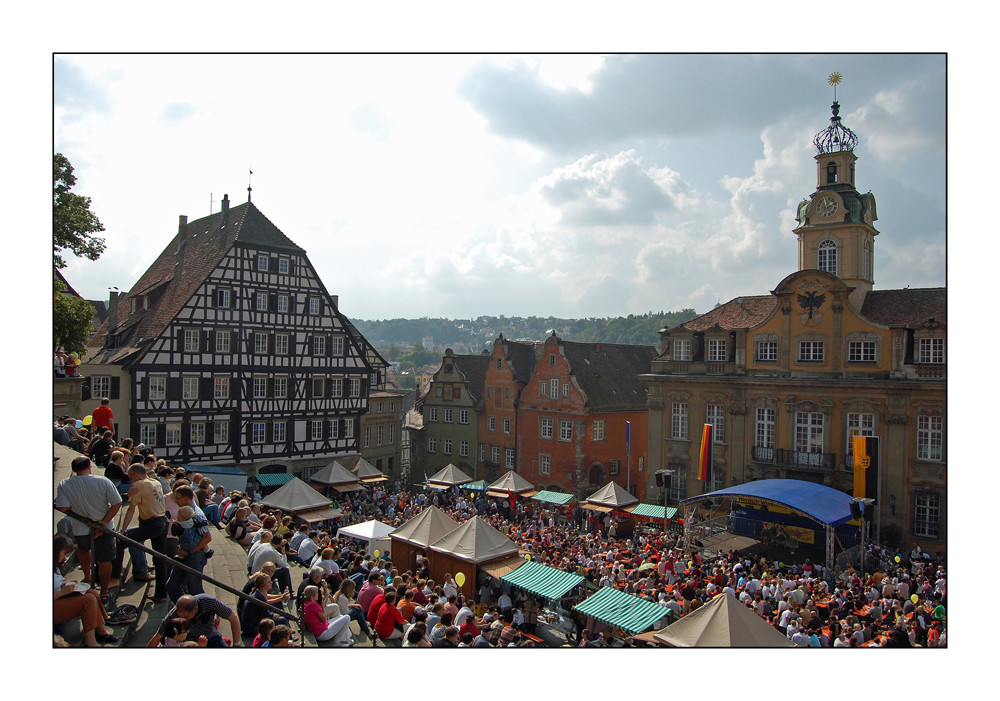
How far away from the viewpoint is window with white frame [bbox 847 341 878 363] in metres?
27.2

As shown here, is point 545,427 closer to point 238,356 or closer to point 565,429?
point 565,429

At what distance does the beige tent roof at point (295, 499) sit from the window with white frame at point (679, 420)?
1622 centimetres

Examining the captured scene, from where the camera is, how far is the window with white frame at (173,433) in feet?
104

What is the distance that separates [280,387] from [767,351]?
2288cm

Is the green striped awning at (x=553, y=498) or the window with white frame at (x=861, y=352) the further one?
the green striped awning at (x=553, y=498)

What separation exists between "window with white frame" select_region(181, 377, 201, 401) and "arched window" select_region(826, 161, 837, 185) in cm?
3070

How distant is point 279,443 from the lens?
114 ft

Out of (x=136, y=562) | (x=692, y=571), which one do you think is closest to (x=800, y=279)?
(x=692, y=571)

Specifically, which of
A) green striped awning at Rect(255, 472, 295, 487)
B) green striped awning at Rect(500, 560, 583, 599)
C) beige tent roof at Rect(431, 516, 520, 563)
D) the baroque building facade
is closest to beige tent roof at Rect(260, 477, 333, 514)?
beige tent roof at Rect(431, 516, 520, 563)

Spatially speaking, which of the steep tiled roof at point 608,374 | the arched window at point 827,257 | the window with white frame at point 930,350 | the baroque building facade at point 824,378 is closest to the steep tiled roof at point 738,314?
the baroque building facade at point 824,378

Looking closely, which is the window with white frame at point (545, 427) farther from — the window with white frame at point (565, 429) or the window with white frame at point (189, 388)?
the window with white frame at point (189, 388)

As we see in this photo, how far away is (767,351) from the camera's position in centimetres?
3012

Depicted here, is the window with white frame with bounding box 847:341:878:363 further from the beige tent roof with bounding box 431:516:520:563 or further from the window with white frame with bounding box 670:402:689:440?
the beige tent roof with bounding box 431:516:520:563

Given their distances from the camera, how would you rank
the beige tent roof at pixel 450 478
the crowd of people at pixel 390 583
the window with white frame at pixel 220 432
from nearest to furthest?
the crowd of people at pixel 390 583
the window with white frame at pixel 220 432
the beige tent roof at pixel 450 478
